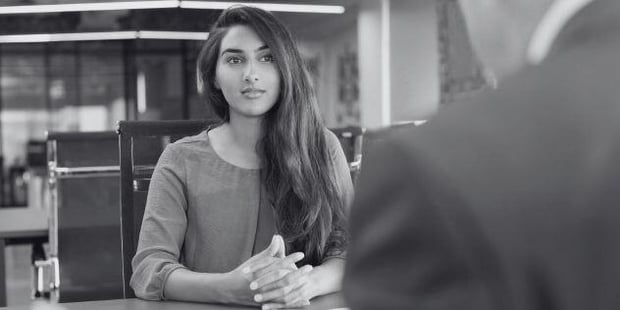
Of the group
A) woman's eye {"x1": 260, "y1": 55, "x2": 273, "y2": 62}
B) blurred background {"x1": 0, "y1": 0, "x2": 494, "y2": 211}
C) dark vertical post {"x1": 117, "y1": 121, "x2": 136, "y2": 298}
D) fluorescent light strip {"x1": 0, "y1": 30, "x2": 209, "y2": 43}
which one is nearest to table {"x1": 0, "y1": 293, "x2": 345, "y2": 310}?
dark vertical post {"x1": 117, "y1": 121, "x2": 136, "y2": 298}

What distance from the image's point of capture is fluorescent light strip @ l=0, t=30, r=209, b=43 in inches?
421

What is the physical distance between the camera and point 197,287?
1.56m

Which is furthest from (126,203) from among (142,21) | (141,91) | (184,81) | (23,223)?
(141,91)

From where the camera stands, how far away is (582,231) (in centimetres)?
38

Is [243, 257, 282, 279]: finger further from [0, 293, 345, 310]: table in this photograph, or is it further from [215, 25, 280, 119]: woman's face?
[215, 25, 280, 119]: woman's face

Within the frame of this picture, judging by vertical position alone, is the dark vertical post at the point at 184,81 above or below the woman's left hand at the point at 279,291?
above

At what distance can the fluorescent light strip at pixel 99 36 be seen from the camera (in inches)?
421

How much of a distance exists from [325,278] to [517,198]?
125 cm

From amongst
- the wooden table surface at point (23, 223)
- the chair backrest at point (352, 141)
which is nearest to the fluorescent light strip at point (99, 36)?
the wooden table surface at point (23, 223)

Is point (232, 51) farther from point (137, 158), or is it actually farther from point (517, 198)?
point (517, 198)

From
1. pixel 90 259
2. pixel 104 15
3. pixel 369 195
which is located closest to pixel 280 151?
pixel 369 195

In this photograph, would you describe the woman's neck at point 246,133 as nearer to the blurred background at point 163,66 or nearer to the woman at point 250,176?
the woman at point 250,176

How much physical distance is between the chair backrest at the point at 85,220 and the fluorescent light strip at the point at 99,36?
7.09m

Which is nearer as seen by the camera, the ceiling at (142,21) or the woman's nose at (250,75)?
the woman's nose at (250,75)
